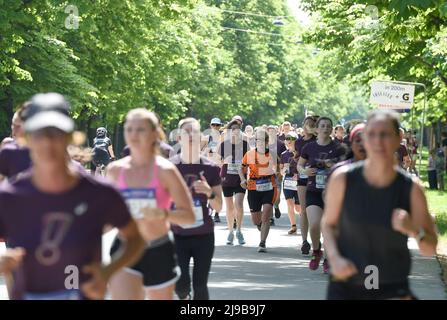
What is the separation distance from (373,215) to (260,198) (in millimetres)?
11755

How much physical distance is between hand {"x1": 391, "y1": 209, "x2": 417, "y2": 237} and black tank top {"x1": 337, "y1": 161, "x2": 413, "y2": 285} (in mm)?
145

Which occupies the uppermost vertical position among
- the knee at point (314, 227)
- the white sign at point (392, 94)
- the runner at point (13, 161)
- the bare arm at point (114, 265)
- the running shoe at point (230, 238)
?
the white sign at point (392, 94)

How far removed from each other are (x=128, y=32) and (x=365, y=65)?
31.1 feet

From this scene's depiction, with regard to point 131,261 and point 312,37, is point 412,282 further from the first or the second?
Result: point 312,37

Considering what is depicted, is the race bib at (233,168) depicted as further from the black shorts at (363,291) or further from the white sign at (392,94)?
the white sign at (392,94)

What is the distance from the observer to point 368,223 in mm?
6820

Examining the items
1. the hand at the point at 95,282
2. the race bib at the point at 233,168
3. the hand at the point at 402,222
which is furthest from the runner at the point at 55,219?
the race bib at the point at 233,168

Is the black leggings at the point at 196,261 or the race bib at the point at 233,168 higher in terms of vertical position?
the race bib at the point at 233,168

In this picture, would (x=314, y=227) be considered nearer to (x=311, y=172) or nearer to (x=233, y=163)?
(x=311, y=172)

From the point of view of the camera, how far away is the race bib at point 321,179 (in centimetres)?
1501

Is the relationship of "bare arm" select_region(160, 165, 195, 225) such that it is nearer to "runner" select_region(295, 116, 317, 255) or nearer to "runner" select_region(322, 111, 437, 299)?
"runner" select_region(322, 111, 437, 299)

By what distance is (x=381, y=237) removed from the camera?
6.86m

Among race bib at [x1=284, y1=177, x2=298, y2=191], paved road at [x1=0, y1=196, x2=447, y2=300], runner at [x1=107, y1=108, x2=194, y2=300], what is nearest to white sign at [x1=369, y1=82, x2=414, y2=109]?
race bib at [x1=284, y1=177, x2=298, y2=191]

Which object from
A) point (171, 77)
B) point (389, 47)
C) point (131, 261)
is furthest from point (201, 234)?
point (171, 77)
